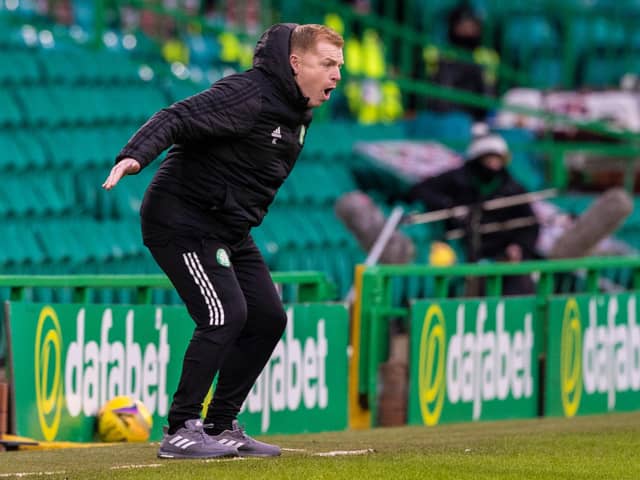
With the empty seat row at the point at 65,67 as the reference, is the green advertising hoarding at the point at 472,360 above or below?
below

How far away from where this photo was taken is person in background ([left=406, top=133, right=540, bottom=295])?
14180mm

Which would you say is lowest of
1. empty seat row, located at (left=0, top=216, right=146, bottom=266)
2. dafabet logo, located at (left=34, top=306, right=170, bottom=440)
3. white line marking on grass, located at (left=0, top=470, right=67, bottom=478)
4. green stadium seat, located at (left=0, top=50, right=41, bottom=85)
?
white line marking on grass, located at (left=0, top=470, right=67, bottom=478)

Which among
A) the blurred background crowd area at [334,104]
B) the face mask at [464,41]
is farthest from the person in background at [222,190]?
the face mask at [464,41]

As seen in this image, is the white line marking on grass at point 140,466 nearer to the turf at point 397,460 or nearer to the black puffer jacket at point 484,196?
the turf at point 397,460

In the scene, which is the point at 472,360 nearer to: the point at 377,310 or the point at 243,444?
the point at 377,310

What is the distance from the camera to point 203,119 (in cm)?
676

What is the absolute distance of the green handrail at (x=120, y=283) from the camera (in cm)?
924

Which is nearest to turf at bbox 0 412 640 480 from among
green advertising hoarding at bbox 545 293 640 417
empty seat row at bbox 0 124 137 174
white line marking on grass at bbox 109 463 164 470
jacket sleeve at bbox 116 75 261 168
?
white line marking on grass at bbox 109 463 164 470

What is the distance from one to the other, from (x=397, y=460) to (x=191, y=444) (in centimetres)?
83

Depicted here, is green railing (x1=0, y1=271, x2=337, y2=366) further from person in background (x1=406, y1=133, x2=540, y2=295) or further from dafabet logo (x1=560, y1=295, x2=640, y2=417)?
person in background (x1=406, y1=133, x2=540, y2=295)

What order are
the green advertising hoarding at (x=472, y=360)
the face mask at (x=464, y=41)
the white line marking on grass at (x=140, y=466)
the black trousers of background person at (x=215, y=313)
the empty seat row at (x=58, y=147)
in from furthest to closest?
the face mask at (x=464, y=41) → the empty seat row at (x=58, y=147) → the green advertising hoarding at (x=472, y=360) → the black trousers of background person at (x=215, y=313) → the white line marking on grass at (x=140, y=466)

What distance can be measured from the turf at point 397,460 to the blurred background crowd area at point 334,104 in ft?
11.5

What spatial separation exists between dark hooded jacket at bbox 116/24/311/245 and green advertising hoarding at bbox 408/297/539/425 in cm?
416

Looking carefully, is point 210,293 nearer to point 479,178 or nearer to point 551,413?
point 551,413
